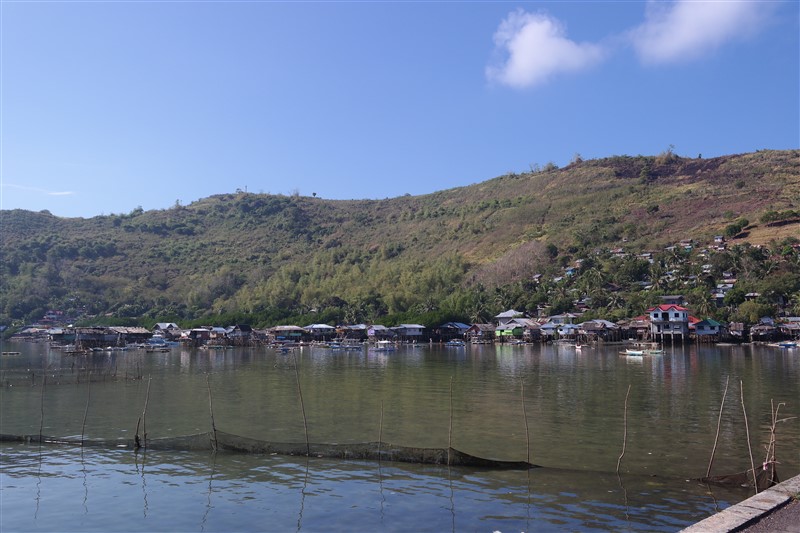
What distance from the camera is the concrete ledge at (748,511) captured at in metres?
Answer: 9.92

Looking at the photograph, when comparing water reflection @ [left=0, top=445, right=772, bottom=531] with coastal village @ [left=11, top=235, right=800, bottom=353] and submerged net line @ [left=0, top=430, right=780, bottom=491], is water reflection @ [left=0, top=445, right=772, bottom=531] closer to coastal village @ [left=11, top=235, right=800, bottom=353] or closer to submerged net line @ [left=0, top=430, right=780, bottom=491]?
submerged net line @ [left=0, top=430, right=780, bottom=491]

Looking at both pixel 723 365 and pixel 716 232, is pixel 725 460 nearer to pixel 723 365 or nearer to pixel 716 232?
pixel 723 365

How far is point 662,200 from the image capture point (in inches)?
5876

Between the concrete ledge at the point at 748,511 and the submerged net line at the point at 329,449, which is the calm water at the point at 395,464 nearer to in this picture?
Result: the submerged net line at the point at 329,449

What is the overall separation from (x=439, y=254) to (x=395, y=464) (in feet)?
437

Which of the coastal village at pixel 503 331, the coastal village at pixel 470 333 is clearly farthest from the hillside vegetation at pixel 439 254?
the coastal village at pixel 470 333

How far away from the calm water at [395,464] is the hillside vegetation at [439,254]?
72698mm

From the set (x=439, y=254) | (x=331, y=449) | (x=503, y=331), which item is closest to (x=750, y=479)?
(x=331, y=449)

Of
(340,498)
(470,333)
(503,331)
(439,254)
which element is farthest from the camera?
(439,254)

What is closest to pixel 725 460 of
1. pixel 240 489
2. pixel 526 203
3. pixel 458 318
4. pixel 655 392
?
pixel 240 489

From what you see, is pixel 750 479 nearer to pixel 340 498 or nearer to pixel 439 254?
pixel 340 498

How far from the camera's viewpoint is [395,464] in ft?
61.6

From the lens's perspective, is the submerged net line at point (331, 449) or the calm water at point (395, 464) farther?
the submerged net line at point (331, 449)

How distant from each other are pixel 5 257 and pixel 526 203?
437ft
